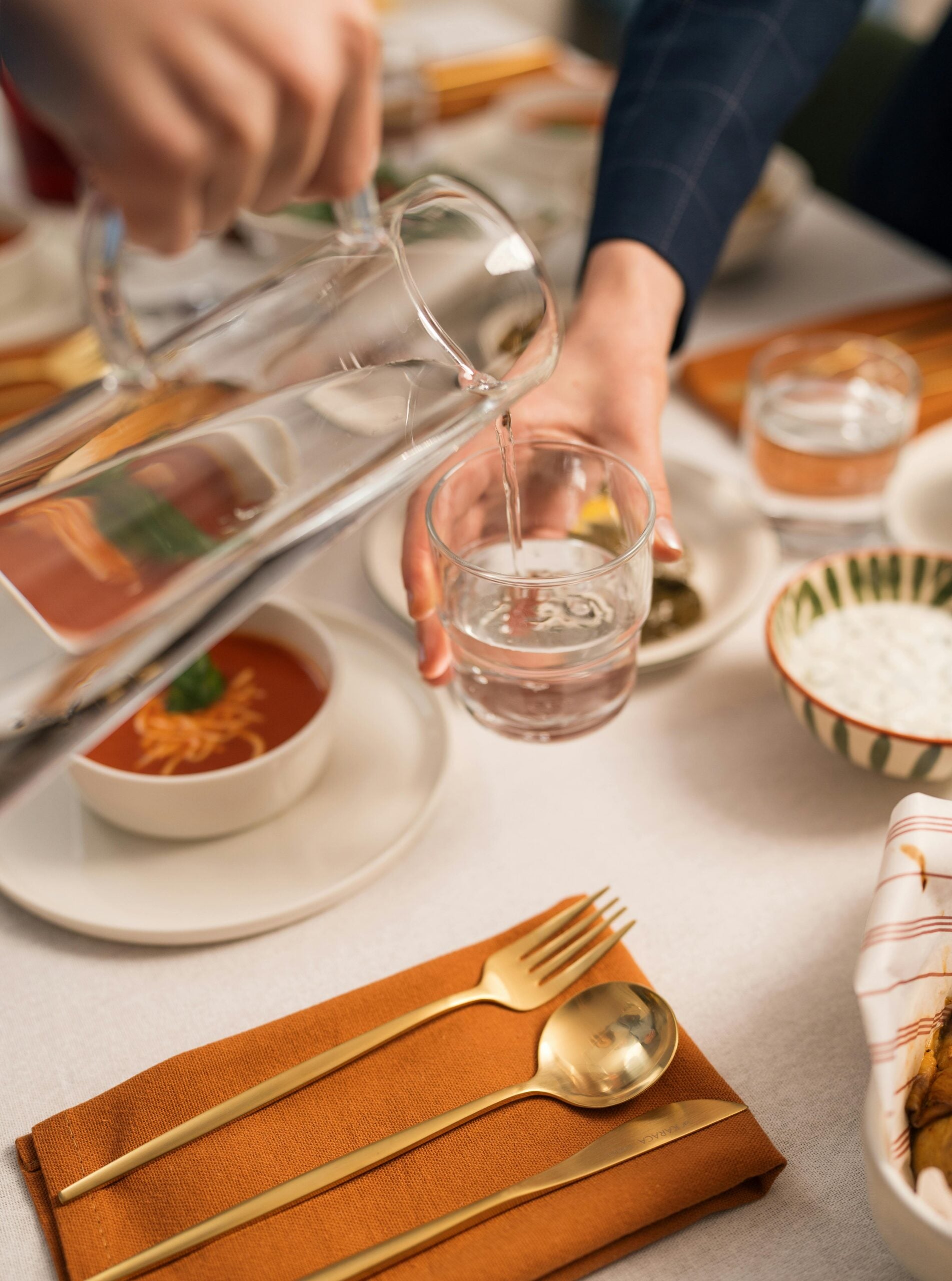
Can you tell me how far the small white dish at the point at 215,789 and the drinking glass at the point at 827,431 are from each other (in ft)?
1.43

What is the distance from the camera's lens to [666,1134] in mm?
547

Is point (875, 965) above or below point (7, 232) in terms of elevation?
above

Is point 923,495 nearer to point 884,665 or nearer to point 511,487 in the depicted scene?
point 884,665

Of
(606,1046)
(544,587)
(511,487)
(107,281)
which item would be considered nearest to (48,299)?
(107,281)

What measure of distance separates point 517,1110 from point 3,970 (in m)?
0.31

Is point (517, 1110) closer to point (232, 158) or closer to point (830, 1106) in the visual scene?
point (830, 1106)

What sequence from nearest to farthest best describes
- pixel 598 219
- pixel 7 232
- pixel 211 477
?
pixel 211 477
pixel 598 219
pixel 7 232

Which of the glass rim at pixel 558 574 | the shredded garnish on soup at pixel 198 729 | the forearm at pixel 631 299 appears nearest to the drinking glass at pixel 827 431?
the forearm at pixel 631 299

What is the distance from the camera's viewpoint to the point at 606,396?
82 centimetres

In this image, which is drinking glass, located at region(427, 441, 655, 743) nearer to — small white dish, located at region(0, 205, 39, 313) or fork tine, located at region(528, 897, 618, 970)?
fork tine, located at region(528, 897, 618, 970)

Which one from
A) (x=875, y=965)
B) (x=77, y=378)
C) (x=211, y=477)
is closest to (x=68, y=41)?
(x=211, y=477)

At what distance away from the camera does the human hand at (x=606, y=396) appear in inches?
29.2

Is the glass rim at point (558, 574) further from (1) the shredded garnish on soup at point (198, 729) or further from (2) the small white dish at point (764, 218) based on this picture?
(2) the small white dish at point (764, 218)

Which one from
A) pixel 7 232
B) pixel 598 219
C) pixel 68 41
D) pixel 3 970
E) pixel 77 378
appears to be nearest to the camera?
pixel 68 41
